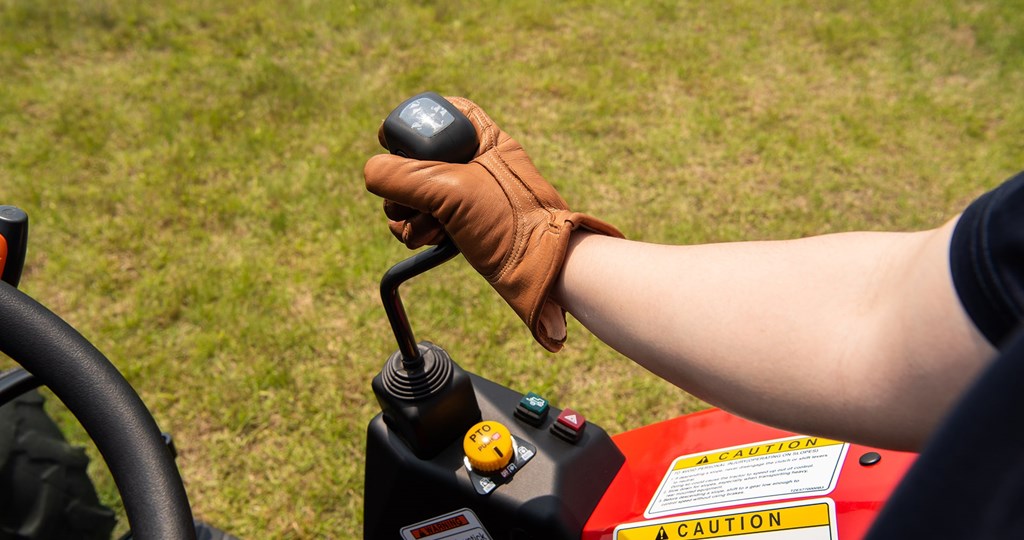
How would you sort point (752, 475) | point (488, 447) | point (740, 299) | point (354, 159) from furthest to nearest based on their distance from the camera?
point (354, 159) → point (488, 447) → point (752, 475) → point (740, 299)

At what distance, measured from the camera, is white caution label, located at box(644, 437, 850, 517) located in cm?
89

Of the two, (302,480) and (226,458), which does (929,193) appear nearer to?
(302,480)

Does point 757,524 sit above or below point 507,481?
above

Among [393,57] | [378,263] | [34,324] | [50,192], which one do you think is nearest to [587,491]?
[34,324]

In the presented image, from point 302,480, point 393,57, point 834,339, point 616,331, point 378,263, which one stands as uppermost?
point 834,339

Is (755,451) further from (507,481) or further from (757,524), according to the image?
(507,481)

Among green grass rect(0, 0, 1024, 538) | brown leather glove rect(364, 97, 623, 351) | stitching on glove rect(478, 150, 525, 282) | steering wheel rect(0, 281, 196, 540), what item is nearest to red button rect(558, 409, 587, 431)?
brown leather glove rect(364, 97, 623, 351)

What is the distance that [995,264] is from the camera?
0.56 meters

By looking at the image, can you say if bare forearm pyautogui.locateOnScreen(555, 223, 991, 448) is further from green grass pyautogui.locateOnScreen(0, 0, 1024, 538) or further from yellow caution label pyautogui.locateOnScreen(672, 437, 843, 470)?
green grass pyautogui.locateOnScreen(0, 0, 1024, 538)

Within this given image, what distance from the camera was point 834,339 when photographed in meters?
0.72

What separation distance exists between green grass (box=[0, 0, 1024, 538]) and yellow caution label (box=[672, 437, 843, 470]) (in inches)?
43.6

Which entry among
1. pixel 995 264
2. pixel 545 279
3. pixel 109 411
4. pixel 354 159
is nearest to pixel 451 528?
pixel 545 279

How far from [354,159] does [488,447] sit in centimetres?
207

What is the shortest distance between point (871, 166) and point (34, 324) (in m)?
2.97
